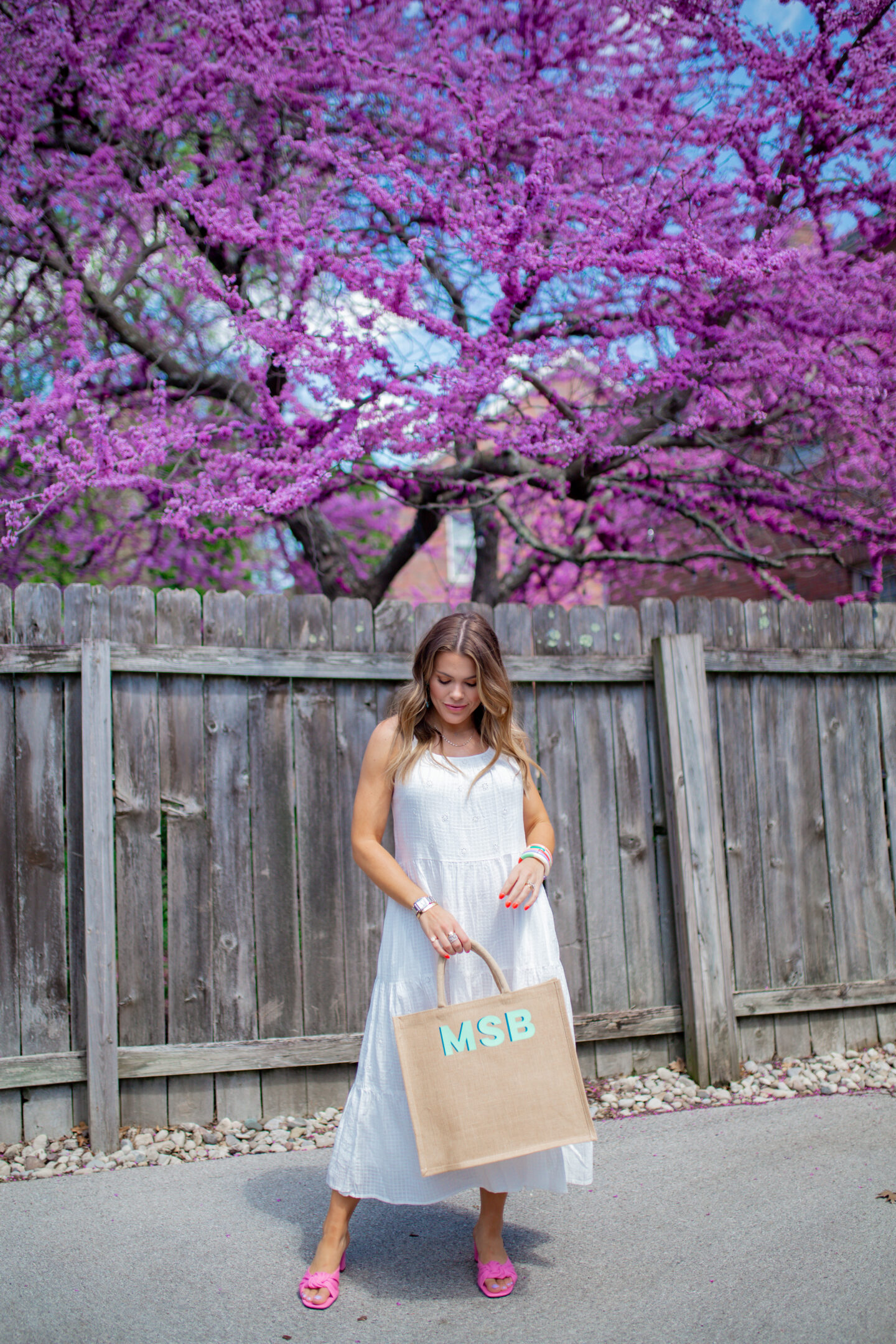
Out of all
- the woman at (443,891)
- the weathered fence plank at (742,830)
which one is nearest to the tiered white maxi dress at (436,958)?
the woman at (443,891)

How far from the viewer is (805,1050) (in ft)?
14.0

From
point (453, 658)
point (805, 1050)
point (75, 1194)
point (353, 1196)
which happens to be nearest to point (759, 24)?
point (453, 658)

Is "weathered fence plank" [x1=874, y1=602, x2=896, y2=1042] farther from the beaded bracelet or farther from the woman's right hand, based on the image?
the woman's right hand

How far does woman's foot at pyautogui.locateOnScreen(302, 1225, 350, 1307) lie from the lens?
231cm

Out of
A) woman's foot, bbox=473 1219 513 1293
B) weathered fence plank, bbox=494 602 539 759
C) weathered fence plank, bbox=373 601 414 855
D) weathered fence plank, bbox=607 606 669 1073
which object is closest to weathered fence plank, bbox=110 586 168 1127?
weathered fence plank, bbox=373 601 414 855

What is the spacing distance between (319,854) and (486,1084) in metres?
1.70

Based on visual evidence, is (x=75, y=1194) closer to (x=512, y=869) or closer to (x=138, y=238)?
(x=512, y=869)

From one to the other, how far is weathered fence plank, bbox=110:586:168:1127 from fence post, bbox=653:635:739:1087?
208cm

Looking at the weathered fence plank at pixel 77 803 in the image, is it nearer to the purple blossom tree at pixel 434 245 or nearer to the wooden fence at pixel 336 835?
the wooden fence at pixel 336 835

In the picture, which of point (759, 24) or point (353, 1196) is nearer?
point (353, 1196)

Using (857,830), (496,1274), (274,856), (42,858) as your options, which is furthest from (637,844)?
(42,858)

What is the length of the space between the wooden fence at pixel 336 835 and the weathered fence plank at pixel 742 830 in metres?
0.01

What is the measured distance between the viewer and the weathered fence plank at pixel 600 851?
3992mm

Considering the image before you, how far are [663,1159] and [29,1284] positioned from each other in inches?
76.6
